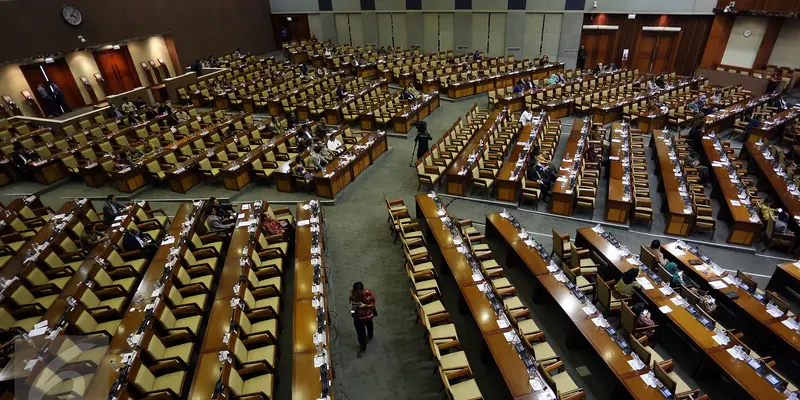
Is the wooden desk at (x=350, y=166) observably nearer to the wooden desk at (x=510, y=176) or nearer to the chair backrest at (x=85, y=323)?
the wooden desk at (x=510, y=176)

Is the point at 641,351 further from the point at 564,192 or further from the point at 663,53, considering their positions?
the point at 663,53

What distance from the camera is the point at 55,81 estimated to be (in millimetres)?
18609

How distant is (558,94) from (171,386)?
1808cm

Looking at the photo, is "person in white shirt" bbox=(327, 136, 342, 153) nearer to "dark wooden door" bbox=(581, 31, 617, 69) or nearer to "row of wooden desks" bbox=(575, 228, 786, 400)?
"row of wooden desks" bbox=(575, 228, 786, 400)

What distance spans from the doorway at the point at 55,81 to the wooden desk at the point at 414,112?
1555cm

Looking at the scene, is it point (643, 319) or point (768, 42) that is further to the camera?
point (768, 42)

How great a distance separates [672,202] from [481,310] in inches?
262

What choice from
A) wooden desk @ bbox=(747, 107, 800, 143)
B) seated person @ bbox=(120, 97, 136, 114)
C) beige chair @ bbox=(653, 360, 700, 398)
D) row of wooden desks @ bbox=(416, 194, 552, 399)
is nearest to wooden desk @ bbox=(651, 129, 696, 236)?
wooden desk @ bbox=(747, 107, 800, 143)

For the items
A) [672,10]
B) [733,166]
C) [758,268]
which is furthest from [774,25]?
[758,268]

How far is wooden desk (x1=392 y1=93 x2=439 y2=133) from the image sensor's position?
15453mm

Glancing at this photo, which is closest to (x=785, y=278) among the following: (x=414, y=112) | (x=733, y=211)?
(x=733, y=211)

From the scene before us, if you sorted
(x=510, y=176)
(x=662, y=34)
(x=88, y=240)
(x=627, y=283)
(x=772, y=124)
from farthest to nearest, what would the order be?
(x=662, y=34)
(x=772, y=124)
(x=510, y=176)
(x=88, y=240)
(x=627, y=283)

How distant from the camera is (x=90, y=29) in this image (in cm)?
1856

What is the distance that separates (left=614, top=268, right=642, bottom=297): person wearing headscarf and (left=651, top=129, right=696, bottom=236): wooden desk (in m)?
3.66
